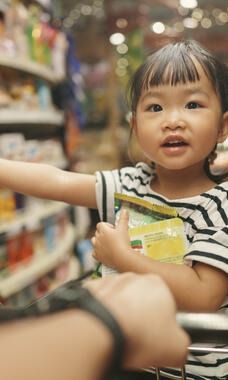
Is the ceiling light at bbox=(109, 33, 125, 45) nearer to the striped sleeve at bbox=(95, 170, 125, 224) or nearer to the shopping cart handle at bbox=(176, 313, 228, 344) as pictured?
the striped sleeve at bbox=(95, 170, 125, 224)

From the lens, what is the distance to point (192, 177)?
1.05m

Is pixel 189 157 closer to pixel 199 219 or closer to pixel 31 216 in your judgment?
pixel 199 219

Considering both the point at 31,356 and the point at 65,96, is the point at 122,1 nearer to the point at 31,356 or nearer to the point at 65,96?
the point at 65,96

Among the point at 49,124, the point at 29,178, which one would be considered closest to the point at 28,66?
the point at 49,124

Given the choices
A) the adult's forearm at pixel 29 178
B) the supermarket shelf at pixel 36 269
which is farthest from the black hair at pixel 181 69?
the supermarket shelf at pixel 36 269

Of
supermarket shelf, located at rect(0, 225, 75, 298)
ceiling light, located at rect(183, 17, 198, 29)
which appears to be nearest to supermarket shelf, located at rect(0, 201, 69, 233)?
supermarket shelf, located at rect(0, 225, 75, 298)

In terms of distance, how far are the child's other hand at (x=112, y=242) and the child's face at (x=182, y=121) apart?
0.20m

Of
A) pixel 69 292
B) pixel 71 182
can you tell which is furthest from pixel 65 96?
pixel 69 292

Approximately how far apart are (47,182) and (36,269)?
1471mm

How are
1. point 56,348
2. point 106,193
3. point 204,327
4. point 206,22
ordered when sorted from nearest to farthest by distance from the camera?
point 56,348 → point 204,327 → point 106,193 → point 206,22

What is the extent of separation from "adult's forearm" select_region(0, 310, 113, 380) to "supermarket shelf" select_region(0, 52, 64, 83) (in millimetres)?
1992

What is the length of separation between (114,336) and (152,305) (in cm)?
7

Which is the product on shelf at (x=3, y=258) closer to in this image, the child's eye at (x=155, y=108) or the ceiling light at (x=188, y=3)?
the child's eye at (x=155, y=108)

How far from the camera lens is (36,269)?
2.50m
